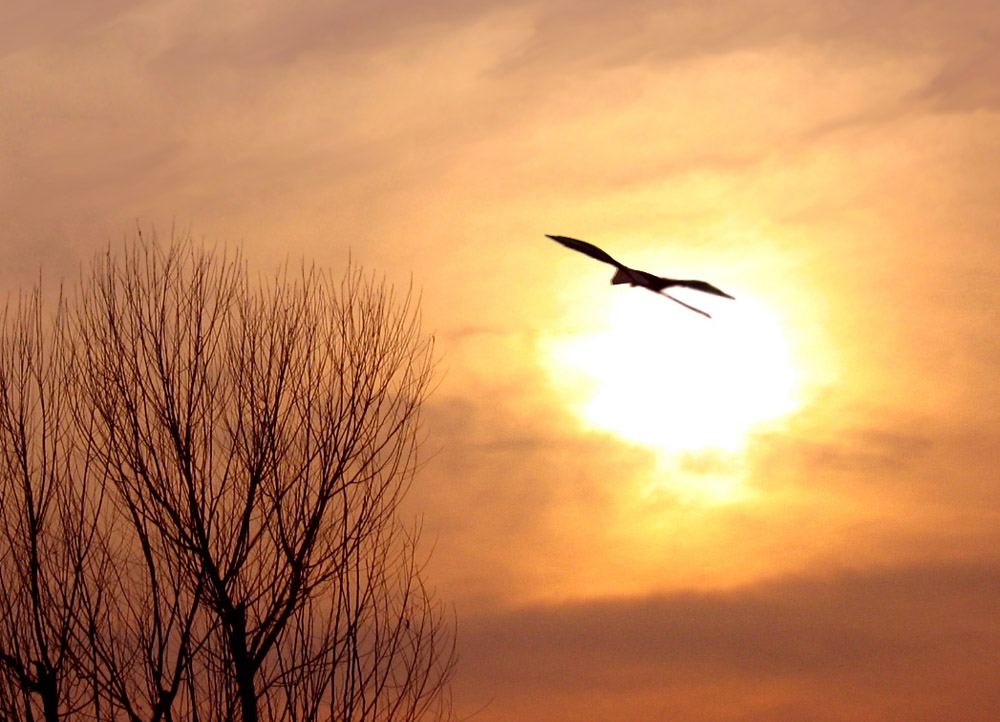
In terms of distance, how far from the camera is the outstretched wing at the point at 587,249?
4086 mm

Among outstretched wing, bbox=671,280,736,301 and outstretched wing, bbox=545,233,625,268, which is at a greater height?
outstretched wing, bbox=545,233,625,268

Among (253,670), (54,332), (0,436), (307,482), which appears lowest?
(253,670)

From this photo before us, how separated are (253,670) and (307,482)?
5.08 feet

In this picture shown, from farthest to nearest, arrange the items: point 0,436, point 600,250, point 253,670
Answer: point 0,436
point 253,670
point 600,250

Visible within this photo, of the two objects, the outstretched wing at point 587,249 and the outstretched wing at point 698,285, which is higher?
the outstretched wing at point 587,249

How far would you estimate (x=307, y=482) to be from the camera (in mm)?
8750

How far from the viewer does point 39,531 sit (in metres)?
8.91

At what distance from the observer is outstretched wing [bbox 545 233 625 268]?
13.4 ft

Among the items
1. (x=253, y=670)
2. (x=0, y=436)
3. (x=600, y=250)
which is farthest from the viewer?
(x=0, y=436)

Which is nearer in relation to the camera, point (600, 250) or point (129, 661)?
point (600, 250)

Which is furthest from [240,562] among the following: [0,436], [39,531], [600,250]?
[600,250]

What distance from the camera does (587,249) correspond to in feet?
13.5

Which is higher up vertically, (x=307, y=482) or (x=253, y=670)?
(x=307, y=482)

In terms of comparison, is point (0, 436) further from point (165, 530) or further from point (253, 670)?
point (253, 670)
